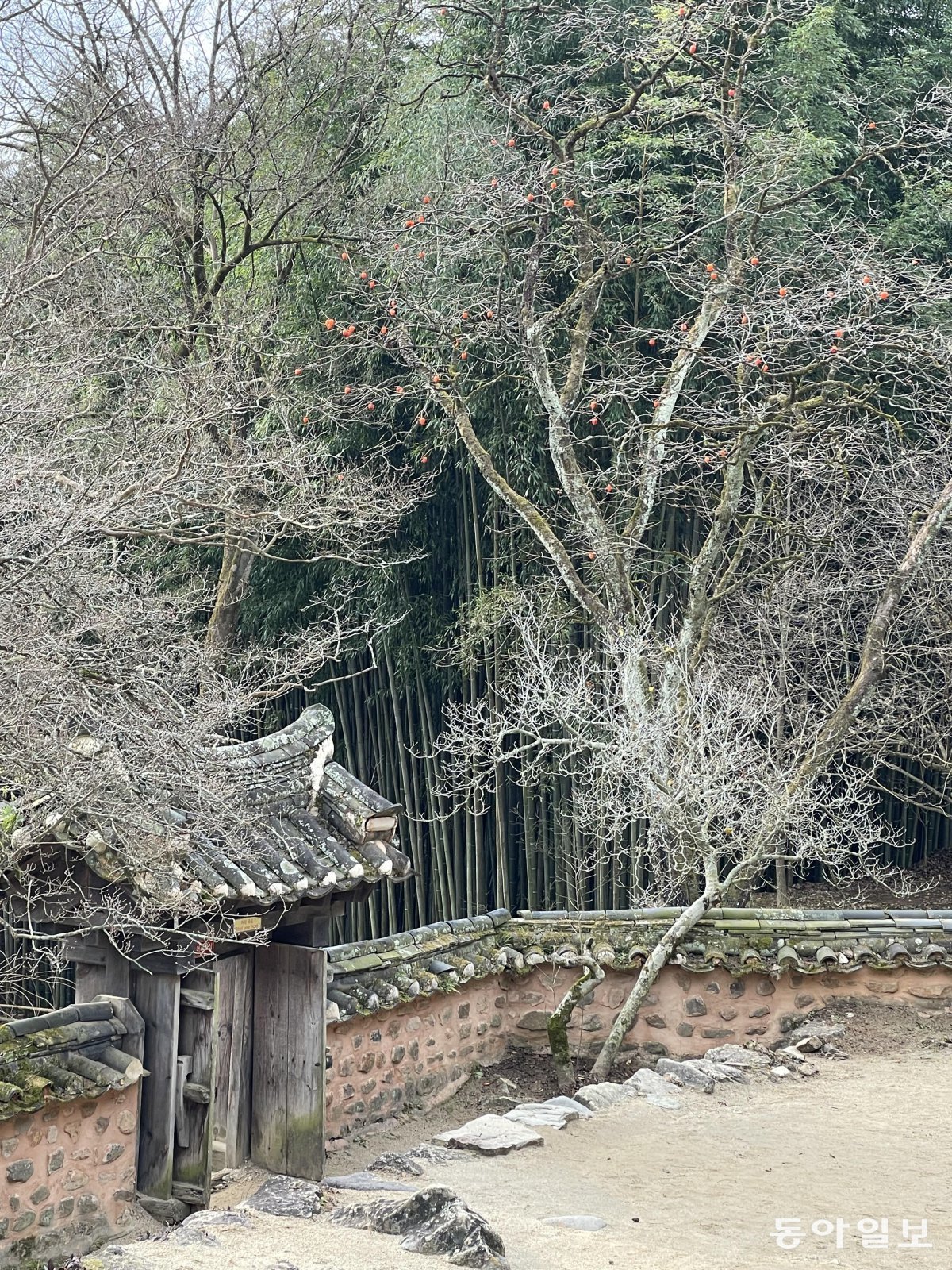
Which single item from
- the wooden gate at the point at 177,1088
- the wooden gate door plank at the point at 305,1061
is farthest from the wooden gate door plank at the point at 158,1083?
the wooden gate door plank at the point at 305,1061

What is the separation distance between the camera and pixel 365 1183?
16.3 feet

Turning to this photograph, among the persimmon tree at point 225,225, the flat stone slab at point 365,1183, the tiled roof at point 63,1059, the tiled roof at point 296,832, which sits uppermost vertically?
the persimmon tree at point 225,225

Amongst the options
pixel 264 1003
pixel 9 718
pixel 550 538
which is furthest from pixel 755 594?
pixel 9 718

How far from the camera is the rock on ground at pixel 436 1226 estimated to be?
4.00 metres

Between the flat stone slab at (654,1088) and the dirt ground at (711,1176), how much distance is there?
77 mm

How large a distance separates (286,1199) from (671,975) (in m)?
3.65

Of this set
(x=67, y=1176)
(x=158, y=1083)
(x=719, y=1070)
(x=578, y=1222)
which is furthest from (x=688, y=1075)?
(x=67, y=1176)

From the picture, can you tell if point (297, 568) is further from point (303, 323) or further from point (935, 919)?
point (935, 919)

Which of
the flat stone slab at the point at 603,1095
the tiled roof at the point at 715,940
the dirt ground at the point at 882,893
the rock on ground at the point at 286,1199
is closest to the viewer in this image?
the rock on ground at the point at 286,1199

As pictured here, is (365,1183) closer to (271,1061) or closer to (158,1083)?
(158,1083)

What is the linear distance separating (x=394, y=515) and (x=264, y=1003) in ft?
11.8

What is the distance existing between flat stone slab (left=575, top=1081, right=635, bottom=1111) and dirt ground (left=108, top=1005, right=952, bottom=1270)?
0.29 feet

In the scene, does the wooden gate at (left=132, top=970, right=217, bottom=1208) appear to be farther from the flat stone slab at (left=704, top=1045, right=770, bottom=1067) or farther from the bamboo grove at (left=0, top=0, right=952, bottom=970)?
the flat stone slab at (left=704, top=1045, right=770, bottom=1067)

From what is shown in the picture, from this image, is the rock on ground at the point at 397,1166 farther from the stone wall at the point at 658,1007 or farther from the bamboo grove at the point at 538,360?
the bamboo grove at the point at 538,360
